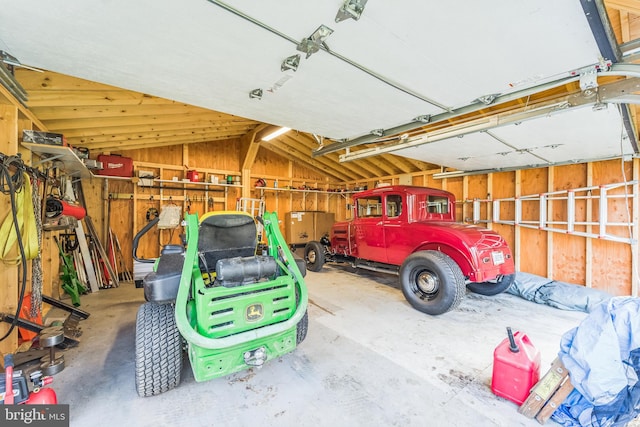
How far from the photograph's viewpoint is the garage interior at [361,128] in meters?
1.43

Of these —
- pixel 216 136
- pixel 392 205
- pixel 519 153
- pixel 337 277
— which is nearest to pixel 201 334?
pixel 392 205

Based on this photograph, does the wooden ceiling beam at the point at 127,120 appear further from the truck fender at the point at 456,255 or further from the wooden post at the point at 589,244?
the wooden post at the point at 589,244

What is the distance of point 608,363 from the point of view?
57.2 inches

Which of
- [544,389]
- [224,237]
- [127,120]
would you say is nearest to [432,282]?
[544,389]

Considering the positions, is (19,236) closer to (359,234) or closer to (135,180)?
(135,180)

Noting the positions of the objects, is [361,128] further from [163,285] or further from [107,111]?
[107,111]

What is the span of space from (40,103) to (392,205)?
4.83m

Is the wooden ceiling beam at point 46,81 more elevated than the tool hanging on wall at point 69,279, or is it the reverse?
the wooden ceiling beam at point 46,81

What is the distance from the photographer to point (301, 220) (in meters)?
7.96

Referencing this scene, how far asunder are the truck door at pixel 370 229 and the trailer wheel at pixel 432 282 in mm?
885

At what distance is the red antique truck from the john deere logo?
8.01 feet

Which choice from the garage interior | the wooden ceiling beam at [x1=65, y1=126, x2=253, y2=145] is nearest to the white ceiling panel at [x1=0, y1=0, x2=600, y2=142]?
the garage interior

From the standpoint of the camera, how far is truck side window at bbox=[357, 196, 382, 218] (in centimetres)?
493
